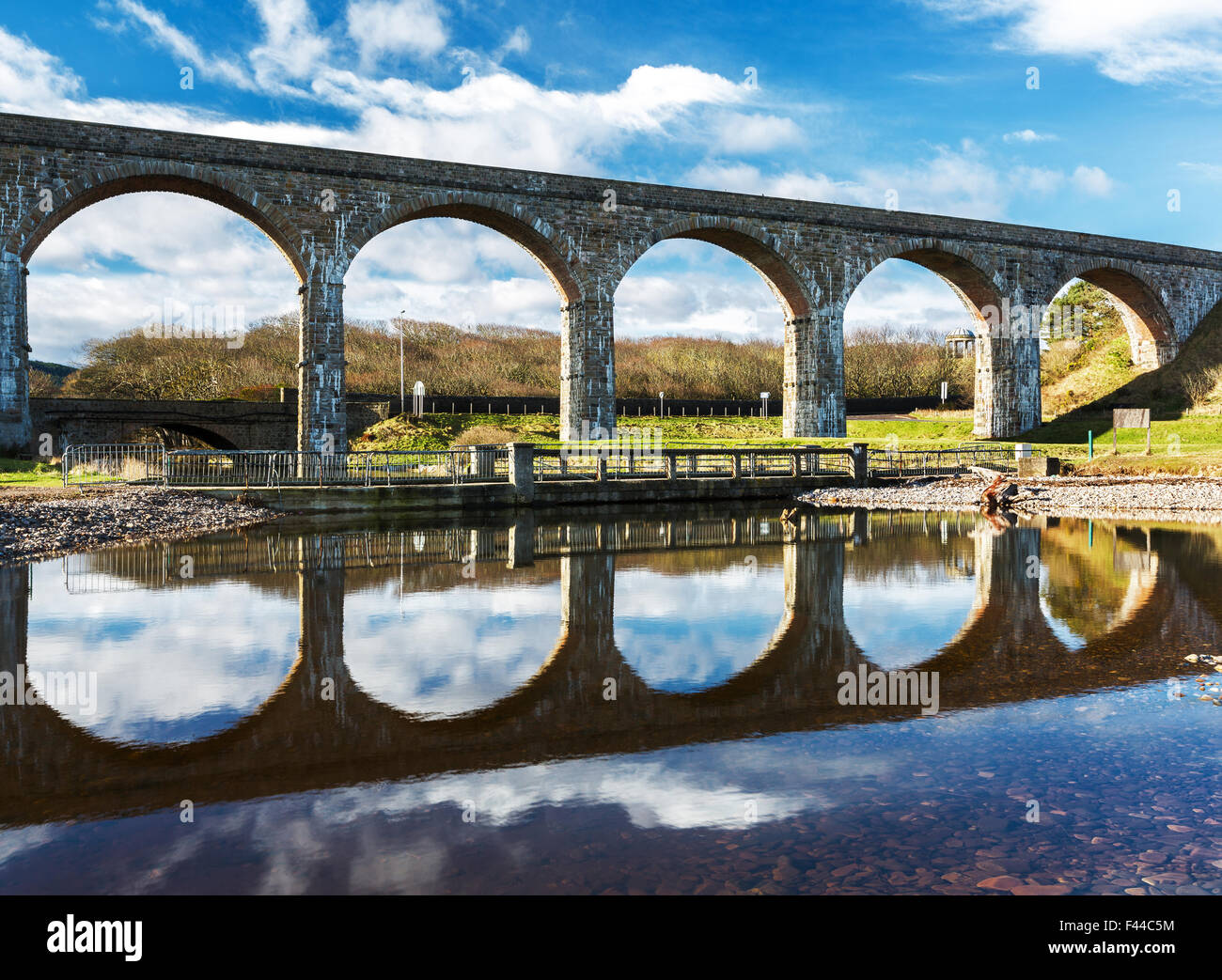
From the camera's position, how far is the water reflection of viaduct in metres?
4.34

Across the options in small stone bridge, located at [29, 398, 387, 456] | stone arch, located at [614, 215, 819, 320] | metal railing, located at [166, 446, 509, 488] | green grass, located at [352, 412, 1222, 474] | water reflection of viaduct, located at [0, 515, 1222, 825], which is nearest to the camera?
water reflection of viaduct, located at [0, 515, 1222, 825]

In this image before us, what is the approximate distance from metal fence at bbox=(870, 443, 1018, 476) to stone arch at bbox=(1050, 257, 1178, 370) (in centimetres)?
1131

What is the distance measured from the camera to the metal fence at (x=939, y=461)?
2936cm

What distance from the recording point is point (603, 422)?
98.8 feet

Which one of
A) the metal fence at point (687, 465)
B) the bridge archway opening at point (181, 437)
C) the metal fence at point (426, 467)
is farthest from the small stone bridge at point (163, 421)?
the metal fence at point (687, 465)

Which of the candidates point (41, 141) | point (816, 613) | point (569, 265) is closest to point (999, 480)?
point (569, 265)

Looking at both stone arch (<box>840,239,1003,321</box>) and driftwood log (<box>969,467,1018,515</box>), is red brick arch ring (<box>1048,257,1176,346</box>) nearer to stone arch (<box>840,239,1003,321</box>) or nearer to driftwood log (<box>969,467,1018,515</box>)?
stone arch (<box>840,239,1003,321</box>)

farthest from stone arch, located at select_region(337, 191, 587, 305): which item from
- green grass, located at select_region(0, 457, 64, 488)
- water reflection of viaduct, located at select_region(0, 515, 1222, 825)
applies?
water reflection of viaduct, located at select_region(0, 515, 1222, 825)

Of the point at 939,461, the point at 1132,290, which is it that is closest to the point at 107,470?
the point at 939,461

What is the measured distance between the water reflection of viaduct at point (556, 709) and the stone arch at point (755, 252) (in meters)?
23.0

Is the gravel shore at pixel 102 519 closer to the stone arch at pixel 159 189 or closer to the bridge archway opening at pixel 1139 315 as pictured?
the stone arch at pixel 159 189

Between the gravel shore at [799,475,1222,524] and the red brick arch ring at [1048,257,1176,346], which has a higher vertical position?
the red brick arch ring at [1048,257,1176,346]

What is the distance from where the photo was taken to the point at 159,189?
84.2 ft

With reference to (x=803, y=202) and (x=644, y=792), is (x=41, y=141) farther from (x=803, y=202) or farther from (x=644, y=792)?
(x=644, y=792)
